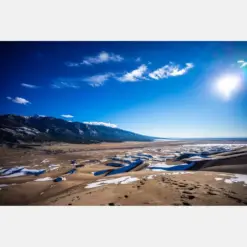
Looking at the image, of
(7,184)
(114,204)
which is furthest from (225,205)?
(7,184)

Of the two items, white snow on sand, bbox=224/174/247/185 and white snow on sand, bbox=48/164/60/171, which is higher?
Answer: white snow on sand, bbox=224/174/247/185

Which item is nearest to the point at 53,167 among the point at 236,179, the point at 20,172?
the point at 20,172

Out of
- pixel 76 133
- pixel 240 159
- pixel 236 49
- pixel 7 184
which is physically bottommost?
pixel 7 184

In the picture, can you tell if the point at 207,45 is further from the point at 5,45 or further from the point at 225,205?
the point at 5,45

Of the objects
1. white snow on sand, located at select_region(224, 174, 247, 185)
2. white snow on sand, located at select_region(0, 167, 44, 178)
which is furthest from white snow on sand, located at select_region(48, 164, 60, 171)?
white snow on sand, located at select_region(224, 174, 247, 185)

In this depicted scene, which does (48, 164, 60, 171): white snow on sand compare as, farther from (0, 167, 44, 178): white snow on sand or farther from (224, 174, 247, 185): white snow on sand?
(224, 174, 247, 185): white snow on sand

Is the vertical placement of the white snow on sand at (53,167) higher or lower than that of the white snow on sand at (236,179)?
lower

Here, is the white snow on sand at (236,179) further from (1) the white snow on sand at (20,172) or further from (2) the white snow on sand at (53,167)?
(1) the white snow on sand at (20,172)

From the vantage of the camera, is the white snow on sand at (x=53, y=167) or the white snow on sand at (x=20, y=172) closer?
the white snow on sand at (x=20, y=172)

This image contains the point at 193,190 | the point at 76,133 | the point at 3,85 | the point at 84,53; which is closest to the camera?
the point at 193,190

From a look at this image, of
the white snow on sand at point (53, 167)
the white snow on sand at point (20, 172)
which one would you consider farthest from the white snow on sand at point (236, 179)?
the white snow on sand at point (20, 172)

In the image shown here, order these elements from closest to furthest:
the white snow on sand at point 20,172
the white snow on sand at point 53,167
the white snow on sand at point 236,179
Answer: the white snow on sand at point 236,179, the white snow on sand at point 20,172, the white snow on sand at point 53,167
